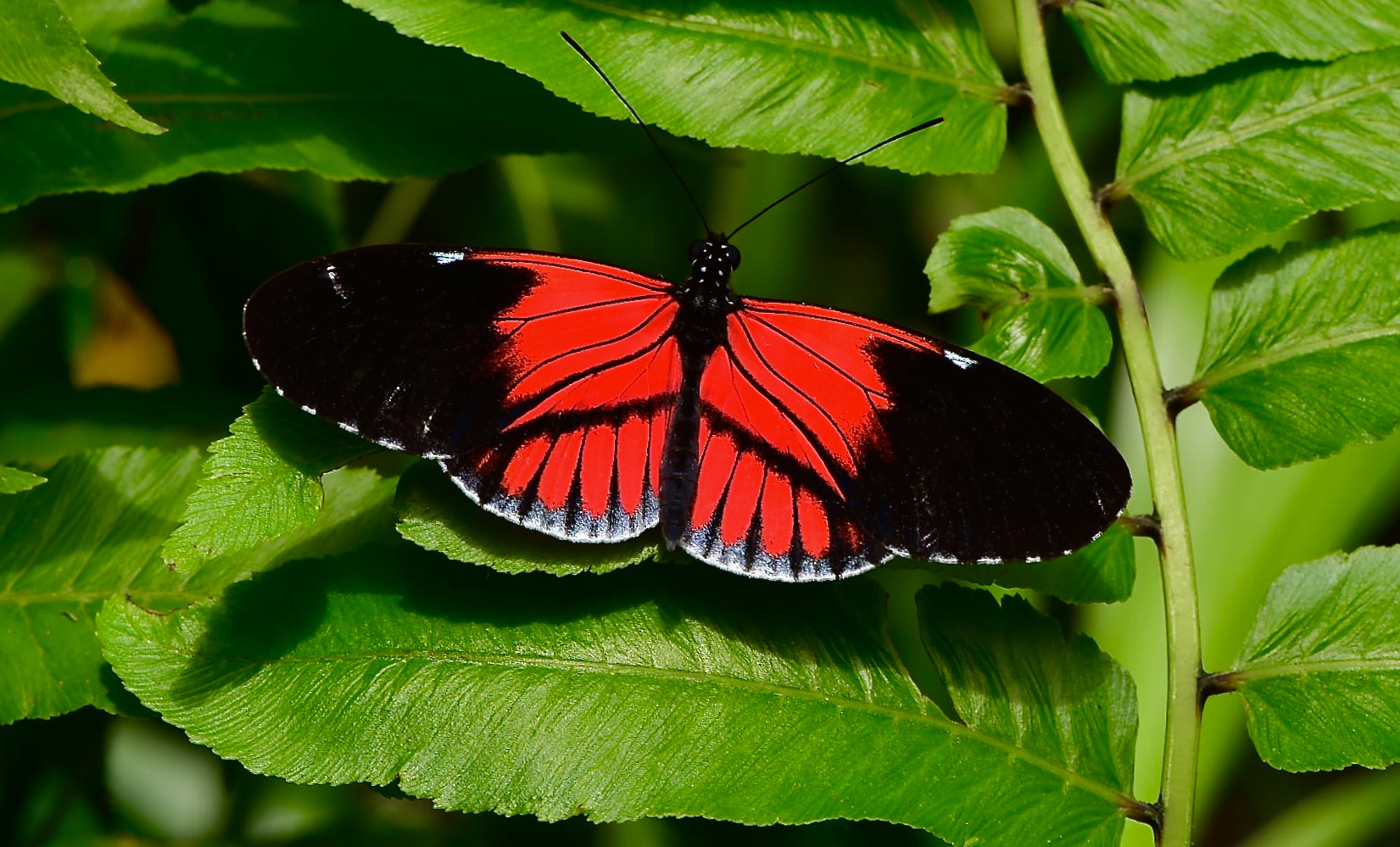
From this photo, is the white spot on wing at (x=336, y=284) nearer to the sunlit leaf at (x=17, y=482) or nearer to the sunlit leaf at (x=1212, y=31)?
the sunlit leaf at (x=17, y=482)

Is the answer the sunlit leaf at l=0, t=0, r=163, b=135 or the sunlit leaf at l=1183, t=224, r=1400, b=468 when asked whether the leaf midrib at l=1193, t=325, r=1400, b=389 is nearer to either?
the sunlit leaf at l=1183, t=224, r=1400, b=468

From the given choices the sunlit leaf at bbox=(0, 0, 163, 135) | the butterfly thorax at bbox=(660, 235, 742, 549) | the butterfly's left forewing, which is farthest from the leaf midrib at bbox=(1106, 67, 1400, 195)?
the sunlit leaf at bbox=(0, 0, 163, 135)

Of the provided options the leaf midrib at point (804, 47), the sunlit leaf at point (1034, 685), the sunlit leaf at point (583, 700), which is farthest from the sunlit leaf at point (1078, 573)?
the leaf midrib at point (804, 47)

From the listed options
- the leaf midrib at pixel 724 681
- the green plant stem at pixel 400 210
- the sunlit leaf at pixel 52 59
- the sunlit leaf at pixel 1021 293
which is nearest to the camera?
the sunlit leaf at pixel 52 59

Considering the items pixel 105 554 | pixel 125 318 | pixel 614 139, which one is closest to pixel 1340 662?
pixel 614 139

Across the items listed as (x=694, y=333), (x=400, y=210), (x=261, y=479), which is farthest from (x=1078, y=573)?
(x=400, y=210)

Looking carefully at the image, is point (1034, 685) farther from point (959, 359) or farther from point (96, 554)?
point (96, 554)
